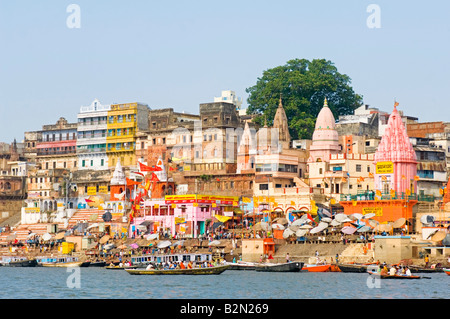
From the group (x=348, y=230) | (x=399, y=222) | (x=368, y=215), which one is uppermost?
(x=368, y=215)

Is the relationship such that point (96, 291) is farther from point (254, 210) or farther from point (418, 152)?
point (418, 152)

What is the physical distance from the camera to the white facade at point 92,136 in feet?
339

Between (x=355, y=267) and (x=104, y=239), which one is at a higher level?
(x=104, y=239)

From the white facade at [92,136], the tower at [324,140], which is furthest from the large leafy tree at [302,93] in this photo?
the white facade at [92,136]

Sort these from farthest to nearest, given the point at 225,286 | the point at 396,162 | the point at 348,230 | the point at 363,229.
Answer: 1. the point at 396,162
2. the point at 348,230
3. the point at 363,229
4. the point at 225,286

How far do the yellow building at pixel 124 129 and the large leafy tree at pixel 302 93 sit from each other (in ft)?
39.8

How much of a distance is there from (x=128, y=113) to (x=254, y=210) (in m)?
26.6

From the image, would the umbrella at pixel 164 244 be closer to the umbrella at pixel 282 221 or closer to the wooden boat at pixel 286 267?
the umbrella at pixel 282 221

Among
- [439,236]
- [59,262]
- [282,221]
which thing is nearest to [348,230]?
[439,236]

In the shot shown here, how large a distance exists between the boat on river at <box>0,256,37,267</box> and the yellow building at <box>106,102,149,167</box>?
21.8 meters

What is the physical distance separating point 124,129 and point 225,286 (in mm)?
51861

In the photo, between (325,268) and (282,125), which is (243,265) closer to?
(325,268)

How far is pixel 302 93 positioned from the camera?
98.5 metres

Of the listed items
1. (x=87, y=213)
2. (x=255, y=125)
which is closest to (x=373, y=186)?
(x=255, y=125)
